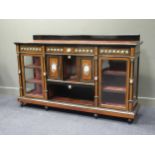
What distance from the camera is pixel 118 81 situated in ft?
8.14

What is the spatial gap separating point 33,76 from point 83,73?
2.55 feet

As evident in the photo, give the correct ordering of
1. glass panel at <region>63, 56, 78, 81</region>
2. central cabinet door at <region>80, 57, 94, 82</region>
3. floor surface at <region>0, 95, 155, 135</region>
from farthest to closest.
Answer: glass panel at <region>63, 56, 78, 81</region> < central cabinet door at <region>80, 57, 94, 82</region> < floor surface at <region>0, 95, 155, 135</region>

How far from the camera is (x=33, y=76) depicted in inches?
115

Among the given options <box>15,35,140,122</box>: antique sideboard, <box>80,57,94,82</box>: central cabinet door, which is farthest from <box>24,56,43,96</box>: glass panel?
<box>80,57,94,82</box>: central cabinet door

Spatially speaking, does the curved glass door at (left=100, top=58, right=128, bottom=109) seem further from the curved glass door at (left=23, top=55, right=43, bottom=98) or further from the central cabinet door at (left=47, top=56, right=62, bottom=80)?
the curved glass door at (left=23, top=55, right=43, bottom=98)

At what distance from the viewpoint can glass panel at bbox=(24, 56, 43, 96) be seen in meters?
2.82

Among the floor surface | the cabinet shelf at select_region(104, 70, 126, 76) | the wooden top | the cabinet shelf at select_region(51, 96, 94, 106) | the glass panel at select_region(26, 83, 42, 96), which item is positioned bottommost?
the floor surface

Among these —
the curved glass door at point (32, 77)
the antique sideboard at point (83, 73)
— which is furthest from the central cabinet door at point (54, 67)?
the curved glass door at point (32, 77)

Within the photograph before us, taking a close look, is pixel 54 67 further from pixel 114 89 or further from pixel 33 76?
pixel 114 89

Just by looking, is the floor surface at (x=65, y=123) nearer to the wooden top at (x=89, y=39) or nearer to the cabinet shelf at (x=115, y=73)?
the cabinet shelf at (x=115, y=73)
